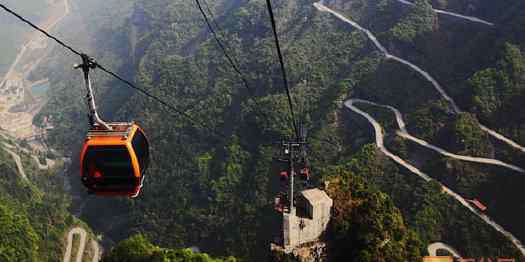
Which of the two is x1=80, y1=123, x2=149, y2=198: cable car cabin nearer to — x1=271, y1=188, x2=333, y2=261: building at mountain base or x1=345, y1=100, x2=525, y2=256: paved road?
x1=271, y1=188, x2=333, y2=261: building at mountain base

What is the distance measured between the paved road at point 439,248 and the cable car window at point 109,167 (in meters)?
45.3

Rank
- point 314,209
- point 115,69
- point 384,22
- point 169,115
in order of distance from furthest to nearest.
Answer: point 115,69, point 169,115, point 384,22, point 314,209

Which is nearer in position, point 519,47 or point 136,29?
point 519,47

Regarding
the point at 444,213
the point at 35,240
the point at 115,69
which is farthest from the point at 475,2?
the point at 115,69

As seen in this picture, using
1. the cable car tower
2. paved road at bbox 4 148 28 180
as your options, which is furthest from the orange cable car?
paved road at bbox 4 148 28 180

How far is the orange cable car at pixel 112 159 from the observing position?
16.4 metres

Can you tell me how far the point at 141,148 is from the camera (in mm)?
18000

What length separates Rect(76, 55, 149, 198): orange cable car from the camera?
647 inches

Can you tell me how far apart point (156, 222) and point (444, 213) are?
5112 cm

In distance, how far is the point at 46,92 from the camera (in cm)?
17462

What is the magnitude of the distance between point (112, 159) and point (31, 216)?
76092 millimetres

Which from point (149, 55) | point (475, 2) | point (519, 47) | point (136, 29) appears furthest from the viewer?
point (136, 29)

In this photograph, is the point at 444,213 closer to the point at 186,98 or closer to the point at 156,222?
the point at 156,222

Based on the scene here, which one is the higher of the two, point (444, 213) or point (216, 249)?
point (444, 213)
